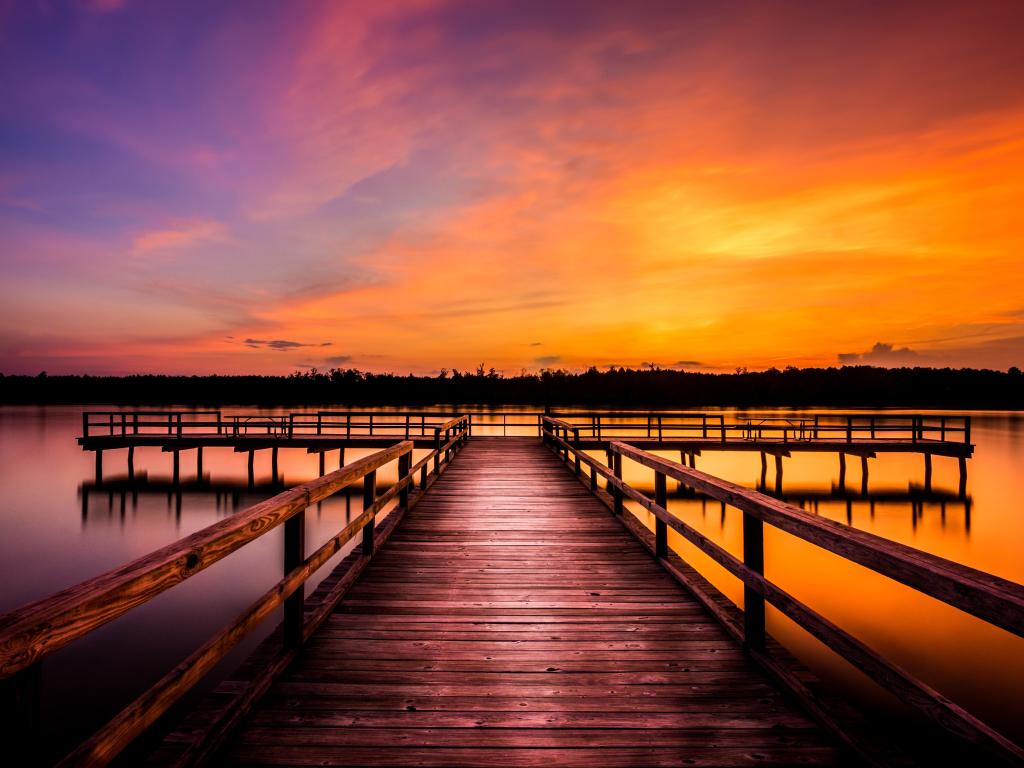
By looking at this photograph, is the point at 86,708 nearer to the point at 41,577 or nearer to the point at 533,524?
the point at 533,524

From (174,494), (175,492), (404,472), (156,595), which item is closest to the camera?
(156,595)

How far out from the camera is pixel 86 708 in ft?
21.3

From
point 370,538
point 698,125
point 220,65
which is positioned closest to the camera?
point 370,538

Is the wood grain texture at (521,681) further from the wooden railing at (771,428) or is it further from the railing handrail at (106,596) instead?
the wooden railing at (771,428)

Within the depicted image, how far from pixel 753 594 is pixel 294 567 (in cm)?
286

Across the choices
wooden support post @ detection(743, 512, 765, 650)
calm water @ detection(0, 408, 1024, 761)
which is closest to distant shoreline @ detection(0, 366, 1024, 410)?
calm water @ detection(0, 408, 1024, 761)

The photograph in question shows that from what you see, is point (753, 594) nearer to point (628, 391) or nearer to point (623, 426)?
point (623, 426)

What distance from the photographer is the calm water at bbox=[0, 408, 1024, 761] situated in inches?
285

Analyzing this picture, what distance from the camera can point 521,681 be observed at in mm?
2816

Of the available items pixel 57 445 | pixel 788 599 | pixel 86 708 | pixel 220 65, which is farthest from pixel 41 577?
pixel 57 445

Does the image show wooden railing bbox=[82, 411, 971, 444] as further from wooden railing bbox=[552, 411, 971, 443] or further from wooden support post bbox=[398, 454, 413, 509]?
wooden support post bbox=[398, 454, 413, 509]

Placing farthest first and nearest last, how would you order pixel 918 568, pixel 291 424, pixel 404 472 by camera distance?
pixel 291 424
pixel 404 472
pixel 918 568

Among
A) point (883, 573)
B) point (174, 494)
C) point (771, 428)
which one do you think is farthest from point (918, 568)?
point (174, 494)

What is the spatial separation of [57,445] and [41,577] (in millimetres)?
31934
